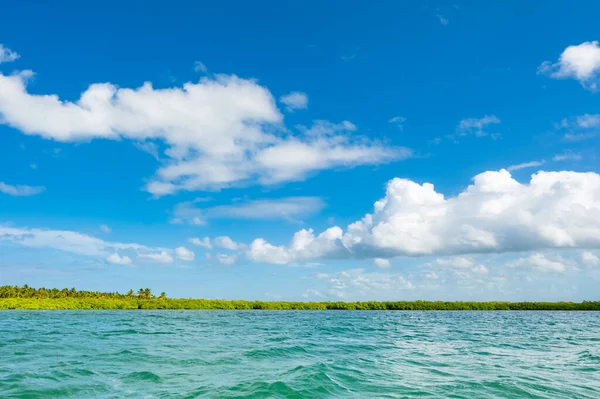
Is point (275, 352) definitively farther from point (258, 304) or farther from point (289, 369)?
point (258, 304)

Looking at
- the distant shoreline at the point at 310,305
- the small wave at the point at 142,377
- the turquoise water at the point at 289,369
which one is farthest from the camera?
the distant shoreline at the point at 310,305

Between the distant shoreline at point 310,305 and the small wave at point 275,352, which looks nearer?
the small wave at point 275,352

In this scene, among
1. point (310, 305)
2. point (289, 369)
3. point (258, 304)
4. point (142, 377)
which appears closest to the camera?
point (142, 377)

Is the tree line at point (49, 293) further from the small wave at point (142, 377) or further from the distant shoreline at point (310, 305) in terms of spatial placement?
the small wave at point (142, 377)

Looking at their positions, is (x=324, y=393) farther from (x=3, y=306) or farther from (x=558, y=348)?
(x=3, y=306)

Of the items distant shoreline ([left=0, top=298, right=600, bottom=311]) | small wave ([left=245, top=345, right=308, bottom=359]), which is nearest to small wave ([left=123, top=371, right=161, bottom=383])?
small wave ([left=245, top=345, right=308, bottom=359])

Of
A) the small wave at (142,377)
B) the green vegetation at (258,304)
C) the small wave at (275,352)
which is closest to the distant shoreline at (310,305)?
the green vegetation at (258,304)

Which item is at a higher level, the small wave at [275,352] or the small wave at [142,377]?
the small wave at [142,377]

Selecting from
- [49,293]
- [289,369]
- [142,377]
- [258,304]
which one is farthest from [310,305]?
[142,377]

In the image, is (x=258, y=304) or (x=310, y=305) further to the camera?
(x=310, y=305)

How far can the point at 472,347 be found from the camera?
29.4m

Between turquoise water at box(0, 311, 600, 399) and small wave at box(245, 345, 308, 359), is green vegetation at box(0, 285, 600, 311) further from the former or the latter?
small wave at box(245, 345, 308, 359)

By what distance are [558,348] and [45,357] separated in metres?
30.0

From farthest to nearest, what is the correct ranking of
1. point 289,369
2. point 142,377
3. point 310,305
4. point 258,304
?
point 310,305 → point 258,304 → point 289,369 → point 142,377
